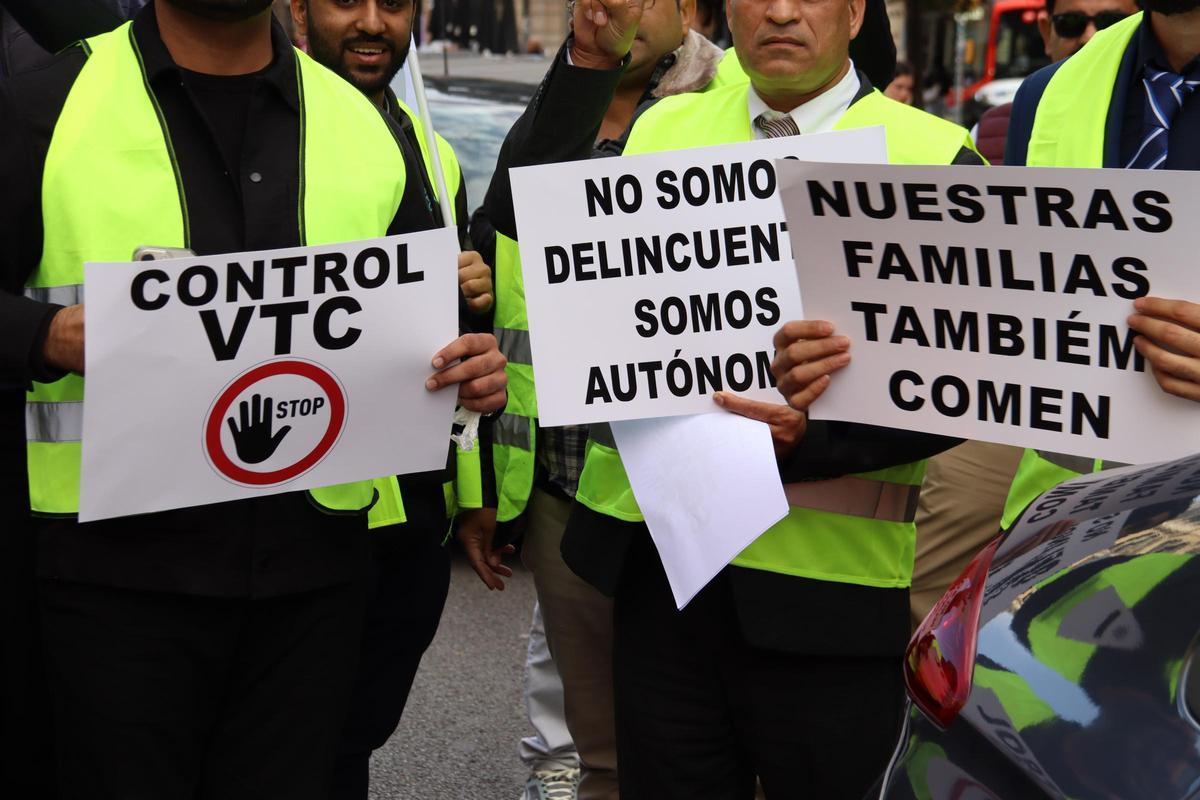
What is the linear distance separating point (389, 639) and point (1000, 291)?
1.73 meters

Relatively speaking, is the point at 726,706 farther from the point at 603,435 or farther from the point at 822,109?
the point at 822,109

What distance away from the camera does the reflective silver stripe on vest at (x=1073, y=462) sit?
2.98 metres

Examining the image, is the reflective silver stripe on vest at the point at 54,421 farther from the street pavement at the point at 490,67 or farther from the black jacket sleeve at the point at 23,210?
the street pavement at the point at 490,67

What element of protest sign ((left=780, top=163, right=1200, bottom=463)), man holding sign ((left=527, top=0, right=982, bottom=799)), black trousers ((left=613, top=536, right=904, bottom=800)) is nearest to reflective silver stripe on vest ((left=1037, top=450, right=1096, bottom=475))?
man holding sign ((left=527, top=0, right=982, bottom=799))

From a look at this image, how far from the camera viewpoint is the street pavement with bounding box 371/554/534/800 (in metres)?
5.01

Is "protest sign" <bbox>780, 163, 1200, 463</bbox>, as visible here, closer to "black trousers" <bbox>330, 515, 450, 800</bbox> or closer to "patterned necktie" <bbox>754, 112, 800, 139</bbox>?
"patterned necktie" <bbox>754, 112, 800, 139</bbox>

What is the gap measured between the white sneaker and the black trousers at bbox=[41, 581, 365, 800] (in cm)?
168

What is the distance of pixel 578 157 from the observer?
11.0ft

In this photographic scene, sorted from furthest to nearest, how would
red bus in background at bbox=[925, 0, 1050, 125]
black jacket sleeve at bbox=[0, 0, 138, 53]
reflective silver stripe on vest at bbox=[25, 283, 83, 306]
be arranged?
1. red bus in background at bbox=[925, 0, 1050, 125]
2. black jacket sleeve at bbox=[0, 0, 138, 53]
3. reflective silver stripe on vest at bbox=[25, 283, 83, 306]

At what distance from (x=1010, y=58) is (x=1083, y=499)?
32.9 meters

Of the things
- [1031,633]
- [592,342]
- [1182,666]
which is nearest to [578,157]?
[592,342]

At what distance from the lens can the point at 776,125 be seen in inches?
125

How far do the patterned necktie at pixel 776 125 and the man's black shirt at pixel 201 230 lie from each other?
0.87m

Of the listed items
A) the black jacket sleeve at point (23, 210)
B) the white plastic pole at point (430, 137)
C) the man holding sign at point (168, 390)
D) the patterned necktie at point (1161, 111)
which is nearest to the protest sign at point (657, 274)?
the man holding sign at point (168, 390)
